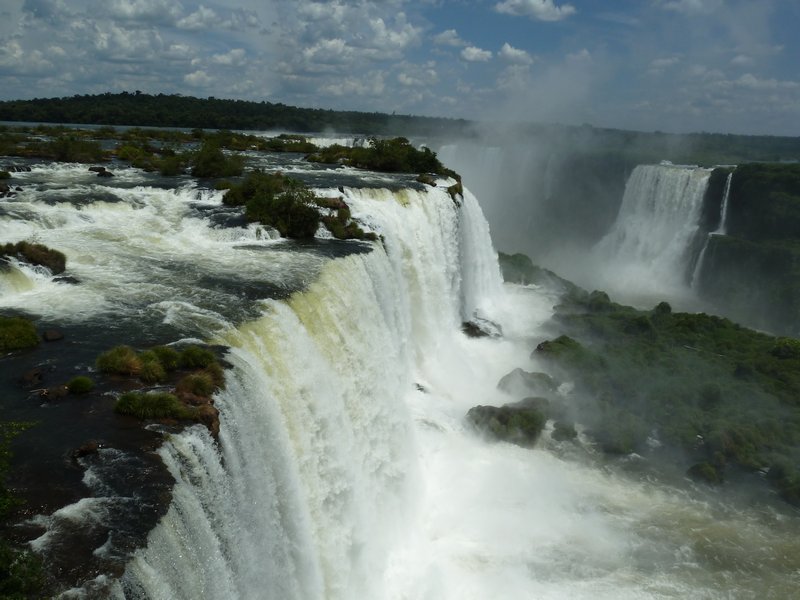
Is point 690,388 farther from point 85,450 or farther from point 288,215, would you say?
point 85,450

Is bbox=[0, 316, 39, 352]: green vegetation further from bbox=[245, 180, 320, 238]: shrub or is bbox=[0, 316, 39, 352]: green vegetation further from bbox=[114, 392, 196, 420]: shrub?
bbox=[245, 180, 320, 238]: shrub

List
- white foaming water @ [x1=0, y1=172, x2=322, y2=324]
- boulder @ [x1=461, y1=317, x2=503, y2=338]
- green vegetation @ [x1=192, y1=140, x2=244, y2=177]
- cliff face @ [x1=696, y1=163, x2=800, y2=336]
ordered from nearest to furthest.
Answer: white foaming water @ [x1=0, y1=172, x2=322, y2=324] → green vegetation @ [x1=192, y1=140, x2=244, y2=177] → boulder @ [x1=461, y1=317, x2=503, y2=338] → cliff face @ [x1=696, y1=163, x2=800, y2=336]

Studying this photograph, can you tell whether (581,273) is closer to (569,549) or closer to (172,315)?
(569,549)

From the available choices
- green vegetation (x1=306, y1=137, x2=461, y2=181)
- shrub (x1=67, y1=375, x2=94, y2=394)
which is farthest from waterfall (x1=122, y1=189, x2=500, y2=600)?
green vegetation (x1=306, y1=137, x2=461, y2=181)

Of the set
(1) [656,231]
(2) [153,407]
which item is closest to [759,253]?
(1) [656,231]

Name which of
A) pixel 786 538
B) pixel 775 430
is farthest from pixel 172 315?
pixel 775 430
